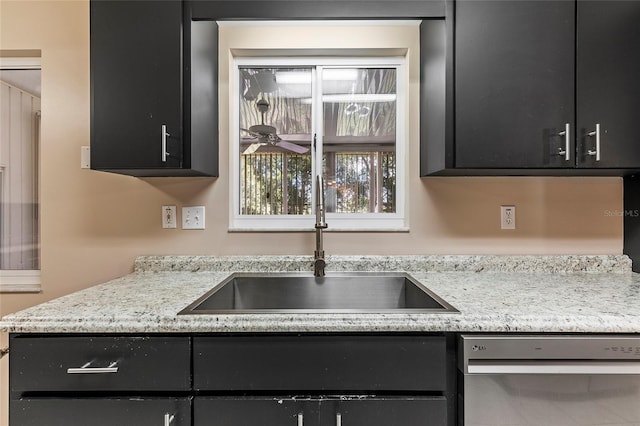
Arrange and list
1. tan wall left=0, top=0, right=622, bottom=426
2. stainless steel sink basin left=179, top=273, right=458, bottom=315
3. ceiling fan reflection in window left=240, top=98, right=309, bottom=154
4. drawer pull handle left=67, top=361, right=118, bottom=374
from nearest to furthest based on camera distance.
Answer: drawer pull handle left=67, top=361, right=118, bottom=374 → stainless steel sink basin left=179, top=273, right=458, bottom=315 → tan wall left=0, top=0, right=622, bottom=426 → ceiling fan reflection in window left=240, top=98, right=309, bottom=154

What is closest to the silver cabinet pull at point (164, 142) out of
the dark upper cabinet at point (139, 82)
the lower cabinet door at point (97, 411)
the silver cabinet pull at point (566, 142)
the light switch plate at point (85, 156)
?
the dark upper cabinet at point (139, 82)

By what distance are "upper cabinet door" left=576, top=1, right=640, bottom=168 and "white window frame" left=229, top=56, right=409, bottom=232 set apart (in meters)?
0.74

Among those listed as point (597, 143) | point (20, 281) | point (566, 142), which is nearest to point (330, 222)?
point (566, 142)

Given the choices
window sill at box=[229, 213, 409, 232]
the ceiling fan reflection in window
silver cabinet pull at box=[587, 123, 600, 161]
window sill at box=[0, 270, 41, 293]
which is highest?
the ceiling fan reflection in window

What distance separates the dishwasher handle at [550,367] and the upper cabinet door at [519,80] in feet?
2.42

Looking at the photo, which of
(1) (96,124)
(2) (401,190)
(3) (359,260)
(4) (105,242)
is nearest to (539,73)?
(2) (401,190)

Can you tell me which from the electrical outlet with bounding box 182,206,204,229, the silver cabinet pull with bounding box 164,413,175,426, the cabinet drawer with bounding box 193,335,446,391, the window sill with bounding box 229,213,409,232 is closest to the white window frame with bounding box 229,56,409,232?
the window sill with bounding box 229,213,409,232

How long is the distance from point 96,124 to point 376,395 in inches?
57.1

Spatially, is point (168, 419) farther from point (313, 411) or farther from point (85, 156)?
point (85, 156)

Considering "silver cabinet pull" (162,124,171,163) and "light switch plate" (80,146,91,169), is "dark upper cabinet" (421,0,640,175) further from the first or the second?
"light switch plate" (80,146,91,169)

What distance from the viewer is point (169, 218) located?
172 cm

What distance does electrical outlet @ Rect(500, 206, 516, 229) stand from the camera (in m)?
1.70

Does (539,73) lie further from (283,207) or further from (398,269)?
(283,207)

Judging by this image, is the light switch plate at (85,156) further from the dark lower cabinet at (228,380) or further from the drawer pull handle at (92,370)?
the drawer pull handle at (92,370)
